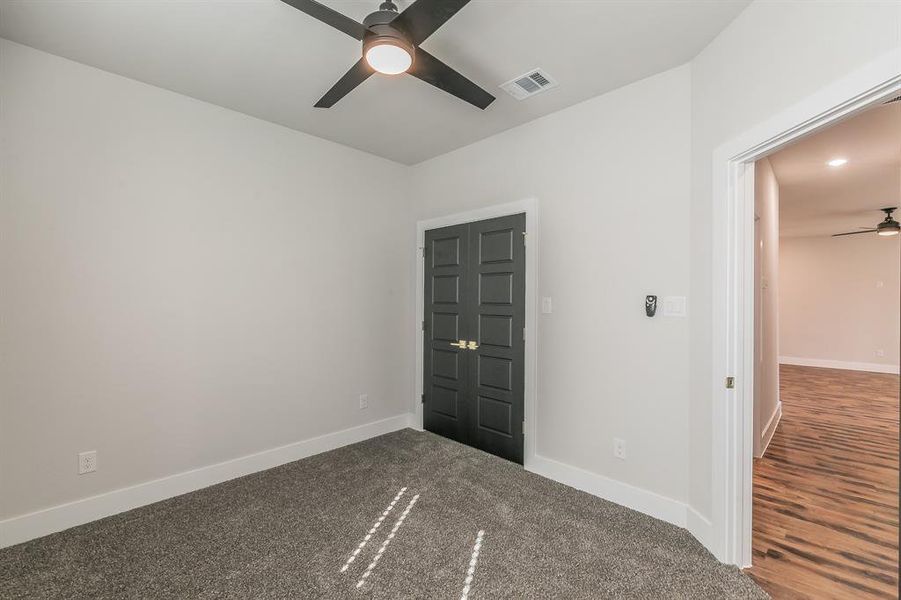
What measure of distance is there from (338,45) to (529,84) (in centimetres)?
126

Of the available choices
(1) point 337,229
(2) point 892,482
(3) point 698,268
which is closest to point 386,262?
(1) point 337,229

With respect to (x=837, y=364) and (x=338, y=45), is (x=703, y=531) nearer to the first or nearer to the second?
(x=338, y=45)

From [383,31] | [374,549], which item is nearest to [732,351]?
[374,549]

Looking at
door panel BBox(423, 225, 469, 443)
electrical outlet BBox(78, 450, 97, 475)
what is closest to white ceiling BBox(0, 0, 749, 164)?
door panel BBox(423, 225, 469, 443)

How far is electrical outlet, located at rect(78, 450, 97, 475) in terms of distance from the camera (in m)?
2.46

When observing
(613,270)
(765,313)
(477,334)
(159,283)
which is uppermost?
(613,270)

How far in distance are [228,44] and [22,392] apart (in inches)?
92.8

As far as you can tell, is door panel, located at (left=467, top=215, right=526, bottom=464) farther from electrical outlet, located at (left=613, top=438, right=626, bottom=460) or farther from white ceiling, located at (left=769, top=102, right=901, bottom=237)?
white ceiling, located at (left=769, top=102, right=901, bottom=237)

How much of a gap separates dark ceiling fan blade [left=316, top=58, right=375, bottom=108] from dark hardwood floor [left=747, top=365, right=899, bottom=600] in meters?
3.22

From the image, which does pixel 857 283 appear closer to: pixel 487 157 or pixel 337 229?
pixel 487 157

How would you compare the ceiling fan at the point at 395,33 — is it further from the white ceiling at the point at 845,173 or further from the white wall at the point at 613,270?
the white ceiling at the point at 845,173

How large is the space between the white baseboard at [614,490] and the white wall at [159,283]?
74.4 inches

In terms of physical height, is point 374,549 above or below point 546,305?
below

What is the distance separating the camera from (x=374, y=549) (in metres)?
2.18
